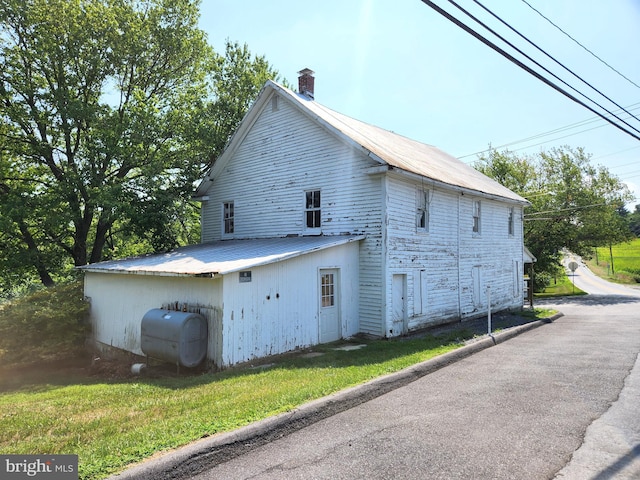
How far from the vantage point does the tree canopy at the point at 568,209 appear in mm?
33812

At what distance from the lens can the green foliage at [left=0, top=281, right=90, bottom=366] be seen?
12500 millimetres

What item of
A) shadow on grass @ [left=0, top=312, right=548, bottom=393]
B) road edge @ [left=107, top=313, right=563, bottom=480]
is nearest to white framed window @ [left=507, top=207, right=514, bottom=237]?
shadow on grass @ [left=0, top=312, right=548, bottom=393]

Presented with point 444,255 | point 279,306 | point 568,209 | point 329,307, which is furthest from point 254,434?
point 568,209

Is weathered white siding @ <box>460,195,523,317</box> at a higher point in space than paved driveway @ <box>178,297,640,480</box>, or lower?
higher

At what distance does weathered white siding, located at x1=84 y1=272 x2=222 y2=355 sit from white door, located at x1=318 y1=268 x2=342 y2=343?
129 inches

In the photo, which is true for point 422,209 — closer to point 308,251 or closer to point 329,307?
point 329,307

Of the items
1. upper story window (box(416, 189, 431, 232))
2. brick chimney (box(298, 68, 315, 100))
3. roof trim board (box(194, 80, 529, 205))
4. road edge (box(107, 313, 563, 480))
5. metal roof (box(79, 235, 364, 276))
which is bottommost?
road edge (box(107, 313, 563, 480))

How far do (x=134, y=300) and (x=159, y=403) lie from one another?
22.3 ft

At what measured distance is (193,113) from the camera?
67.4 ft

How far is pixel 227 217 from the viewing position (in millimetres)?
17641

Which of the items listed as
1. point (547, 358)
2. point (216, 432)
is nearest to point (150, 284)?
point (216, 432)

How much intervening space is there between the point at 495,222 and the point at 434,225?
6.04m

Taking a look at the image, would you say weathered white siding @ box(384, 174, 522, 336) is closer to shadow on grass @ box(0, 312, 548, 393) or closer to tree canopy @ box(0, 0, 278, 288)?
Result: shadow on grass @ box(0, 312, 548, 393)

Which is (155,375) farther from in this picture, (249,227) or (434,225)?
(434,225)
